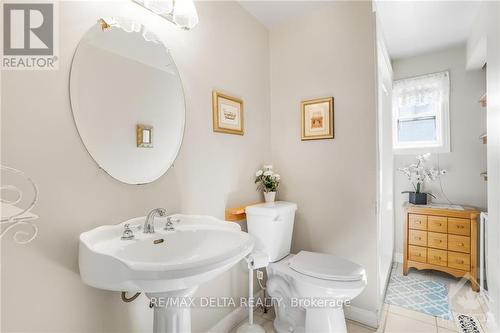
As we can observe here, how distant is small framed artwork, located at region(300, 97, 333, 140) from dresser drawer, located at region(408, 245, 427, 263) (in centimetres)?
170

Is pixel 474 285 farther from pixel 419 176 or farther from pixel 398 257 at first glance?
pixel 419 176

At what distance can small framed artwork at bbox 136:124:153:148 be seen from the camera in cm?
130

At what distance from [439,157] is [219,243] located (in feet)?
9.44

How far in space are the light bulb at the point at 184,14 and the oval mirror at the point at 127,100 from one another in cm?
17

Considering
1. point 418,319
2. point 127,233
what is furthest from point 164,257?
point 418,319

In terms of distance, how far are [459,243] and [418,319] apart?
1002mm

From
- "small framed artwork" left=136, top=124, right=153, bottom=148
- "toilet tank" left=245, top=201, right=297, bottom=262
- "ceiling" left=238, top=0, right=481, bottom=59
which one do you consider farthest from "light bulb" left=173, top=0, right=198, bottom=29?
"toilet tank" left=245, top=201, right=297, bottom=262

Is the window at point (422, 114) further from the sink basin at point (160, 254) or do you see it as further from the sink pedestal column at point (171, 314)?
the sink pedestal column at point (171, 314)

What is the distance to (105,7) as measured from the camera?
118 cm

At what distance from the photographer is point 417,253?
8.82ft

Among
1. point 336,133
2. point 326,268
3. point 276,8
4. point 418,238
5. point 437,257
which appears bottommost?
point 437,257

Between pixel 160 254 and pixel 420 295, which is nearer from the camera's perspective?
pixel 160 254

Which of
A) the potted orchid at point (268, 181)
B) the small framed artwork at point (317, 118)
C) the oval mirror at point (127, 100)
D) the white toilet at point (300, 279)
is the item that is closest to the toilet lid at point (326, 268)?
the white toilet at point (300, 279)

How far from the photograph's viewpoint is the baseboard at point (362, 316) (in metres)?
1.87
